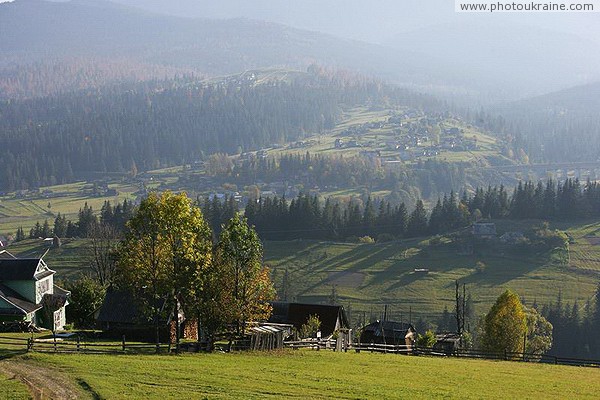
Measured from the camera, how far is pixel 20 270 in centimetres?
5819

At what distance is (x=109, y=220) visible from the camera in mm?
153375

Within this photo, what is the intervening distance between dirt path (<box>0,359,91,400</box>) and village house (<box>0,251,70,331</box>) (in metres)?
20.4

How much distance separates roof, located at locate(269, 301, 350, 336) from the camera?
66.1m

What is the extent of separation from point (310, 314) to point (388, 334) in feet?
37.2

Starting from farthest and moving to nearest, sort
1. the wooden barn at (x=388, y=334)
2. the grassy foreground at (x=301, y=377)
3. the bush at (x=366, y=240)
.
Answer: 1. the bush at (x=366, y=240)
2. the wooden barn at (x=388, y=334)
3. the grassy foreground at (x=301, y=377)

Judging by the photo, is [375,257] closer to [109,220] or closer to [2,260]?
[109,220]

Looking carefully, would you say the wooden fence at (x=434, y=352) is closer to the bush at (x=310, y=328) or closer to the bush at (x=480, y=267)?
the bush at (x=310, y=328)

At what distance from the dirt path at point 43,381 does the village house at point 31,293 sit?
803 inches

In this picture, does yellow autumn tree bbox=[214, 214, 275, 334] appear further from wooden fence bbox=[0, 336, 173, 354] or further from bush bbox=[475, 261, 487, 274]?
bush bbox=[475, 261, 487, 274]

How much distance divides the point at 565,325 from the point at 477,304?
1244cm

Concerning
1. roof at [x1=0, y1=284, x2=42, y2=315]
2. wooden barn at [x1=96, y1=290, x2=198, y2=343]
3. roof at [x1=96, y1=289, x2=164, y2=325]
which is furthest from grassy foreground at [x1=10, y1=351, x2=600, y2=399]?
roof at [x1=0, y1=284, x2=42, y2=315]

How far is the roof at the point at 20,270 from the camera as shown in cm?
5781

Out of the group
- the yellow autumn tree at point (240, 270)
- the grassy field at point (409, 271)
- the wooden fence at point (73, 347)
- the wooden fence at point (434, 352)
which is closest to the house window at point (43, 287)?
the wooden fence at point (73, 347)

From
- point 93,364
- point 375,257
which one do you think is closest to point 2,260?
→ point 93,364
